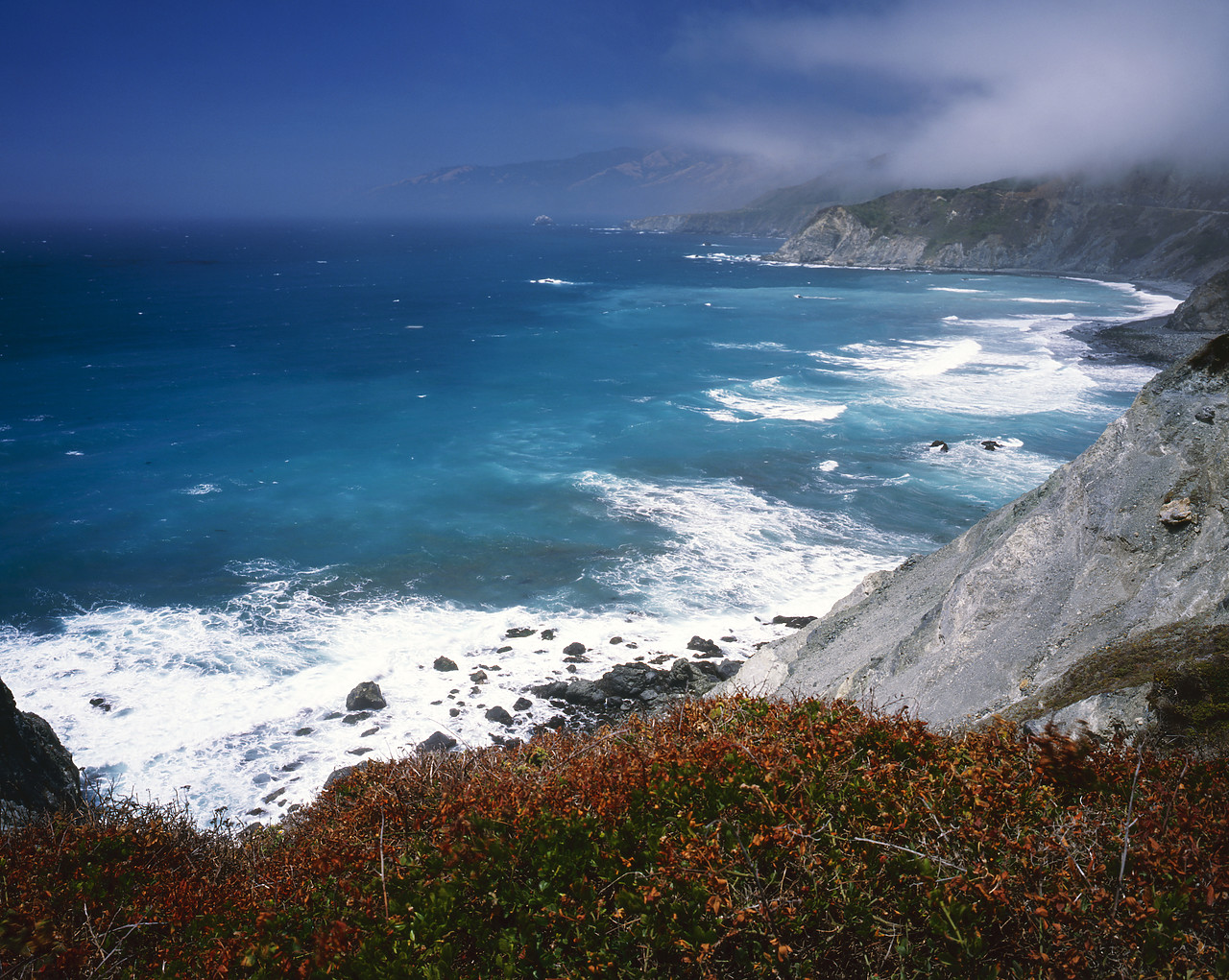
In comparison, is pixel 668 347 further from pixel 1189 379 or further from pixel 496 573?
pixel 1189 379

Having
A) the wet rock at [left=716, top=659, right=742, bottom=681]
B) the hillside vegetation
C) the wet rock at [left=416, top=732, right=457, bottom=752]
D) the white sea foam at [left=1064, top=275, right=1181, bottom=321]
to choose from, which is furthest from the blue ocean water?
the white sea foam at [left=1064, top=275, right=1181, bottom=321]

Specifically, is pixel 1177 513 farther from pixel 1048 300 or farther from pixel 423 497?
pixel 1048 300

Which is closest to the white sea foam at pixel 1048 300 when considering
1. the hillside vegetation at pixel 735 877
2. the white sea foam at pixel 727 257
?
the white sea foam at pixel 727 257

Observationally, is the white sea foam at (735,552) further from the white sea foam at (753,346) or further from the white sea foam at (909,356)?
the white sea foam at (753,346)

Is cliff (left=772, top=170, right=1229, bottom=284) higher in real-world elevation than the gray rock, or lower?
higher

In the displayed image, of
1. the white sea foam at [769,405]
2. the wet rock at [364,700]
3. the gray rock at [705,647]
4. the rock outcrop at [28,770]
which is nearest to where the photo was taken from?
the rock outcrop at [28,770]

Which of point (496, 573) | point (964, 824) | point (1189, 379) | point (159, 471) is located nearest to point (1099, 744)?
point (964, 824)

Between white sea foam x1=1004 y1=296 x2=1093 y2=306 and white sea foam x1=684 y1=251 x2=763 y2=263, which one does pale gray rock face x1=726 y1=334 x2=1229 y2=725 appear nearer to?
white sea foam x1=1004 y1=296 x2=1093 y2=306
